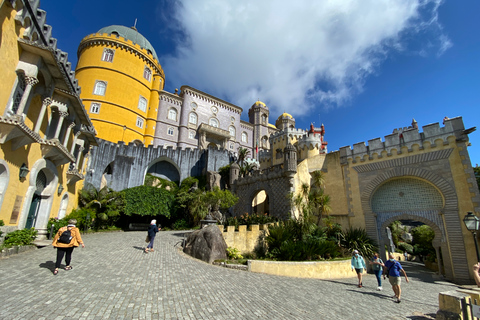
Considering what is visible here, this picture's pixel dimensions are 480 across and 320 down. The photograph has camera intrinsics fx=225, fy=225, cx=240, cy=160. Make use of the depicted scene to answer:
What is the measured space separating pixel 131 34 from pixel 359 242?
4621 cm

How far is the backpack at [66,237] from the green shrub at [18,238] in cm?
424

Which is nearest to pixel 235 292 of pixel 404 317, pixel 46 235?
pixel 404 317

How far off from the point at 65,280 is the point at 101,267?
57.7 inches

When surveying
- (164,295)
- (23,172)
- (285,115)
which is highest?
(285,115)

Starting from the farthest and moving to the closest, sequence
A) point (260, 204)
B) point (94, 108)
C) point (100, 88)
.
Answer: point (100, 88)
point (94, 108)
point (260, 204)

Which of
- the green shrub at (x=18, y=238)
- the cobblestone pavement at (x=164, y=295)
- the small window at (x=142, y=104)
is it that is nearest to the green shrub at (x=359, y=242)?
the cobblestone pavement at (x=164, y=295)

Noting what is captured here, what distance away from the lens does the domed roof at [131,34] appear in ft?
126

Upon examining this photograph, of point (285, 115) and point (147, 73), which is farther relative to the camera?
point (285, 115)

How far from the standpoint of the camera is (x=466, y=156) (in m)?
12.5

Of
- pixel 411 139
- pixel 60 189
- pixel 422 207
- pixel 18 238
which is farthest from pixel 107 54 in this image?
pixel 422 207

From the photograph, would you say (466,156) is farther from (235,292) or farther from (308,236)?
(235,292)

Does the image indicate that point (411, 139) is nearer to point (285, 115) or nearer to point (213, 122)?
point (213, 122)

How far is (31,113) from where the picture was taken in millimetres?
10414

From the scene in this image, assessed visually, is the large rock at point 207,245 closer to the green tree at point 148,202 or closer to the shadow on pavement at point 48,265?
the shadow on pavement at point 48,265
